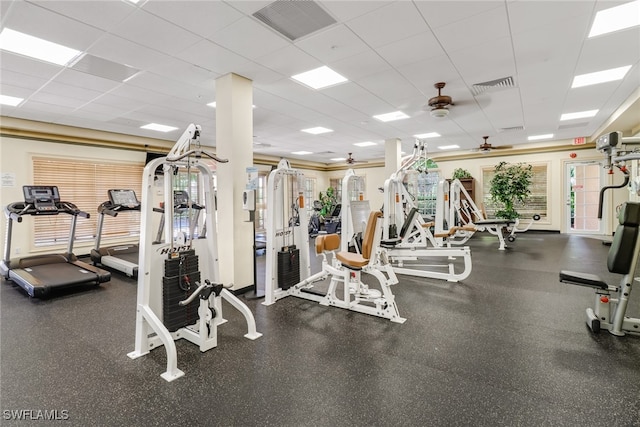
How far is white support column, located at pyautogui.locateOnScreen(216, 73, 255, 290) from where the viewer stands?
152 inches

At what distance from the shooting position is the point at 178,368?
2.27 m

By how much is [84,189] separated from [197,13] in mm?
5690

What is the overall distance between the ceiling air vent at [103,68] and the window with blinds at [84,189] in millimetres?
3470

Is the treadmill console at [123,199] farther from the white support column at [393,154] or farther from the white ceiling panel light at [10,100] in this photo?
the white support column at [393,154]

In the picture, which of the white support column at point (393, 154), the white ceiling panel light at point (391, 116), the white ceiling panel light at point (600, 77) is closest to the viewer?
the white ceiling panel light at point (600, 77)

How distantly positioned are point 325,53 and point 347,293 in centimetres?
257

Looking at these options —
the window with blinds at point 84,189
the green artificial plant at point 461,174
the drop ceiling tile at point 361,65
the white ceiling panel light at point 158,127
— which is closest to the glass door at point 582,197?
the green artificial plant at point 461,174

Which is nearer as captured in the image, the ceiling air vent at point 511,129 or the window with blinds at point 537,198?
the ceiling air vent at point 511,129

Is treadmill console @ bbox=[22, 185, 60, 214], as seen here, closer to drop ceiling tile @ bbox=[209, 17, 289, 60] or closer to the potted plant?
drop ceiling tile @ bbox=[209, 17, 289, 60]

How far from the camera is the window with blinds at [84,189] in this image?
6.05 m

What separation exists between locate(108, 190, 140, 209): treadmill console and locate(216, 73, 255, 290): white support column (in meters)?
2.63

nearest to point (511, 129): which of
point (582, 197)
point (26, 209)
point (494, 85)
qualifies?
point (494, 85)

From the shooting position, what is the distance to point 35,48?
3143 mm

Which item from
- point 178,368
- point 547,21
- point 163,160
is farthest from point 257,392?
point 547,21
